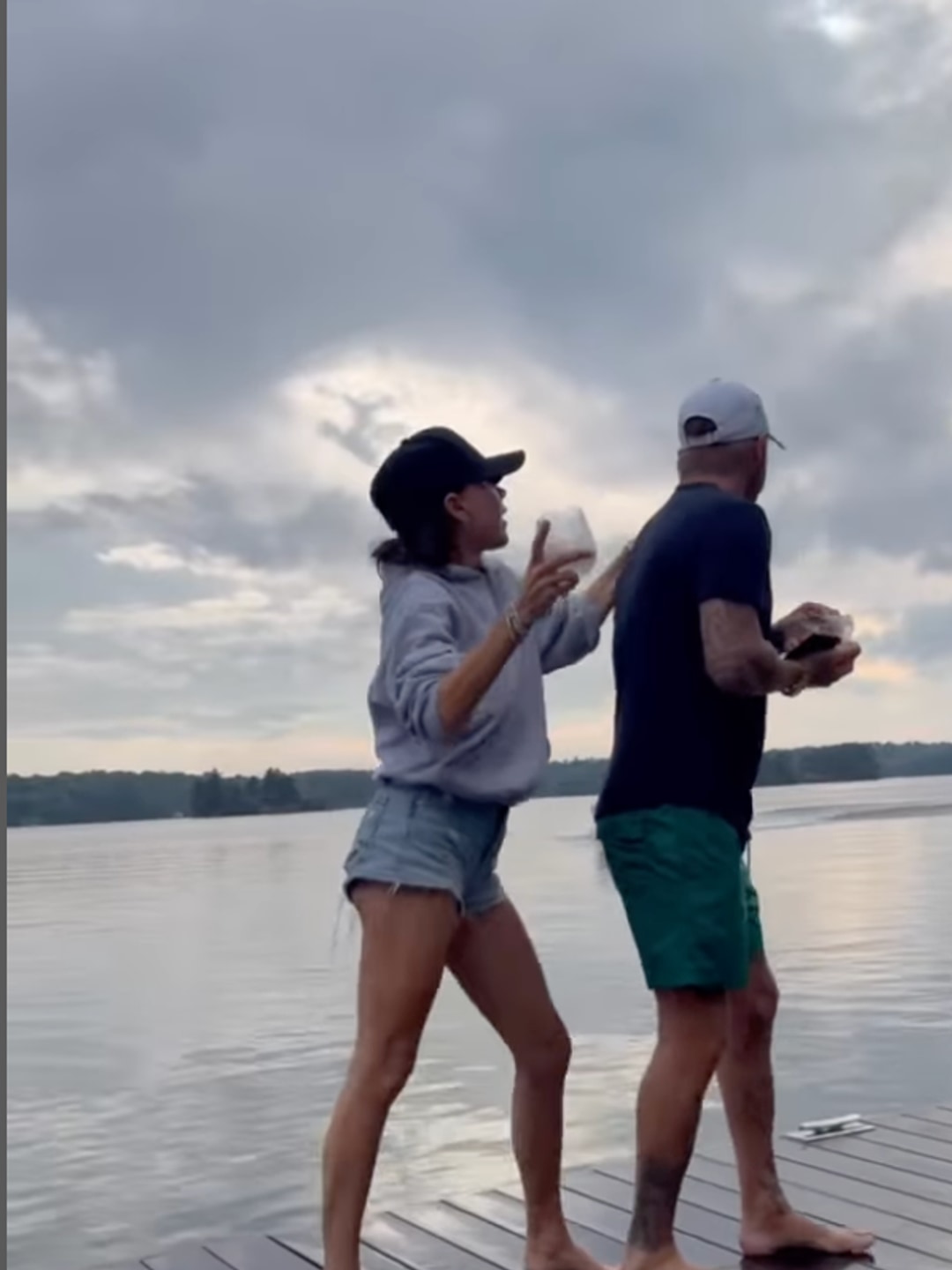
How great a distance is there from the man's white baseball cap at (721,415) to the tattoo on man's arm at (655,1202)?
1.45 meters

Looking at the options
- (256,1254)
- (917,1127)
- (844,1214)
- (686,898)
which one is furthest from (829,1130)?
(686,898)

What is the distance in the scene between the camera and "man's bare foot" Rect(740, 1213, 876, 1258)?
4.04 m

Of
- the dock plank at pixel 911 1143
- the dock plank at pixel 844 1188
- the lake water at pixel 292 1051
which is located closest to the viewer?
the dock plank at pixel 844 1188

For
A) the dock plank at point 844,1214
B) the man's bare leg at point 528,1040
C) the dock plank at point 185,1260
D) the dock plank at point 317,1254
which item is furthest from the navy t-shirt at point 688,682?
the dock plank at point 185,1260

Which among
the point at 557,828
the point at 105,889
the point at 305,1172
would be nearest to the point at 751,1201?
the point at 305,1172

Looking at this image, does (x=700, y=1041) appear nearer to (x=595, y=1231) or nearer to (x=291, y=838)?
(x=595, y=1231)

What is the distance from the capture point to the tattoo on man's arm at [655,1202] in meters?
3.75

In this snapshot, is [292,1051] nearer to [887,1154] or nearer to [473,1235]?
[887,1154]

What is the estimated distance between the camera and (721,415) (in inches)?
153

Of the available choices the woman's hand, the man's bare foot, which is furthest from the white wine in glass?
the man's bare foot

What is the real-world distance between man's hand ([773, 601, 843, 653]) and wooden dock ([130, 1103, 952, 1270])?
132 centimetres

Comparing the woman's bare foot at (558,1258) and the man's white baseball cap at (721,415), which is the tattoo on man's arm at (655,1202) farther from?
the man's white baseball cap at (721,415)

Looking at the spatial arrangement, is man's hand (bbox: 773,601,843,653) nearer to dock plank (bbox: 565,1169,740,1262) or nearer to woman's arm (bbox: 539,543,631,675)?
woman's arm (bbox: 539,543,631,675)

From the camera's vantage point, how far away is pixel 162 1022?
12898mm
